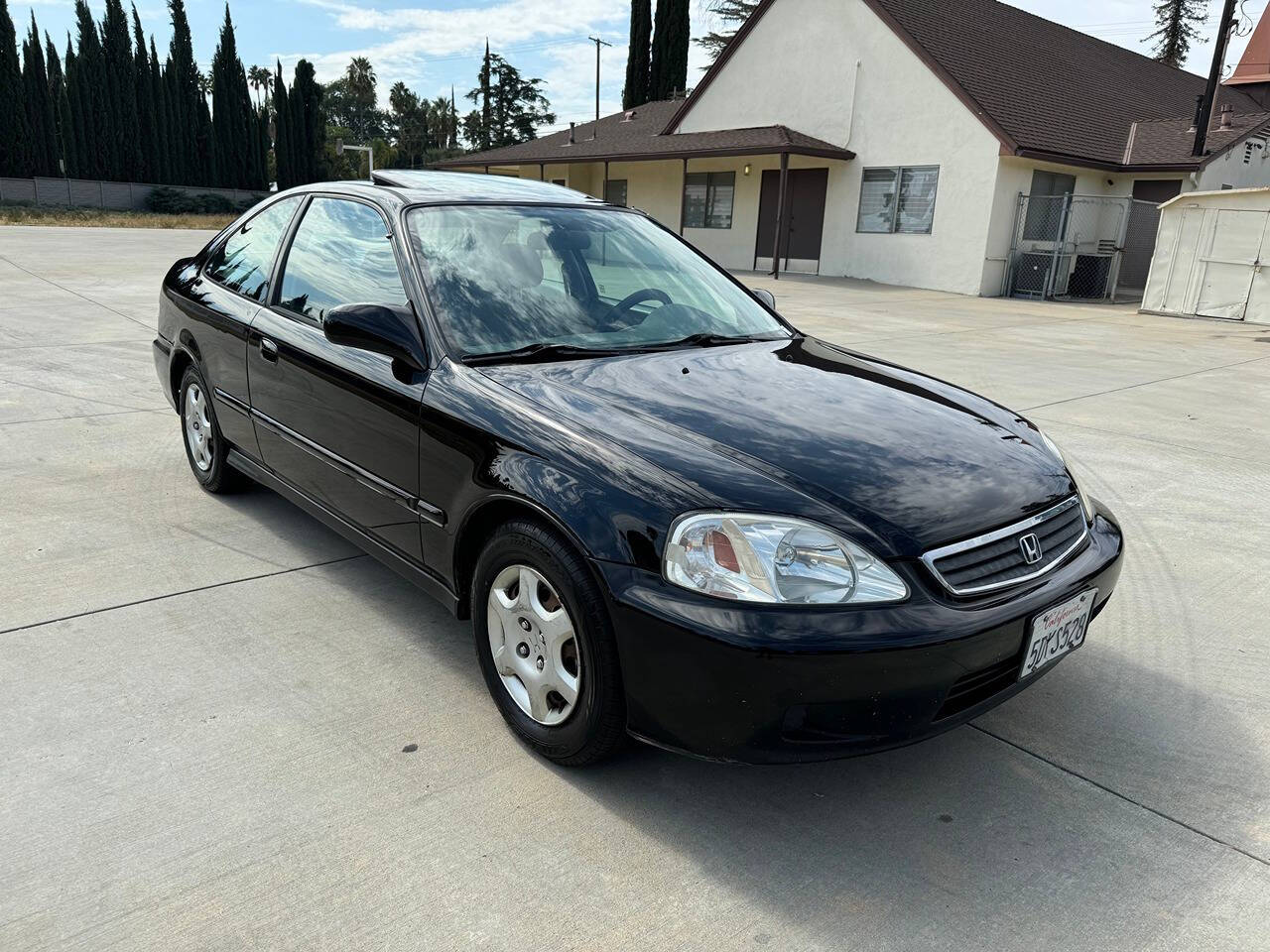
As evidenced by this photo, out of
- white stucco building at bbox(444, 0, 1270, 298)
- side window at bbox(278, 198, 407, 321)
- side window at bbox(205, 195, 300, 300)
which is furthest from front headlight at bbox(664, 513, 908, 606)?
white stucco building at bbox(444, 0, 1270, 298)

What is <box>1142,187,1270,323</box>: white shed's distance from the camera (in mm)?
14797

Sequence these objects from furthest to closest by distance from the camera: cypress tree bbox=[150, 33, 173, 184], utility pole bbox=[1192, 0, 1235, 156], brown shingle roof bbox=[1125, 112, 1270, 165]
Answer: cypress tree bbox=[150, 33, 173, 184]
brown shingle roof bbox=[1125, 112, 1270, 165]
utility pole bbox=[1192, 0, 1235, 156]

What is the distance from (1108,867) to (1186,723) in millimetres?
875

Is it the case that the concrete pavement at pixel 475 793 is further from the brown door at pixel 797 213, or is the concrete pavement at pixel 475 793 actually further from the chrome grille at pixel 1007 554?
the brown door at pixel 797 213

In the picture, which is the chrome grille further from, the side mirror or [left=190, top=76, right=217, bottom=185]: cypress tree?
[left=190, top=76, right=217, bottom=185]: cypress tree

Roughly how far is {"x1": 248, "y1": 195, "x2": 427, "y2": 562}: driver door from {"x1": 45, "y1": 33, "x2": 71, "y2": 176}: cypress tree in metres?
45.8

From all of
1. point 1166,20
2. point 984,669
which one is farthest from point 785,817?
point 1166,20

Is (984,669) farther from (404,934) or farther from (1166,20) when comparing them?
(1166,20)

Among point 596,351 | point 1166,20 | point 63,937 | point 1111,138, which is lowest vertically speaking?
point 63,937

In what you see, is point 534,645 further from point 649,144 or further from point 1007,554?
point 649,144

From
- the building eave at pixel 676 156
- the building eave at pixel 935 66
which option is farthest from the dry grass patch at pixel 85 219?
the building eave at pixel 935 66

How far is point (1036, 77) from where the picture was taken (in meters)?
22.4

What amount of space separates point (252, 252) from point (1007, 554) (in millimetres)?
3461

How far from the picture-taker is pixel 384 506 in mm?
3098
